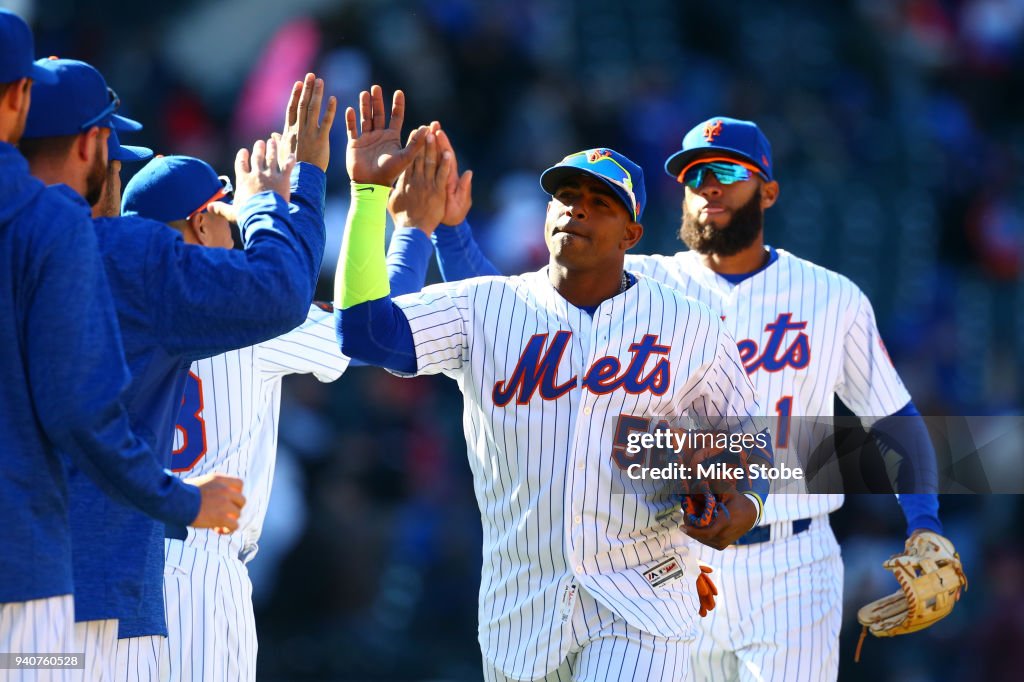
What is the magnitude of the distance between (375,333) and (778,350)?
1722mm

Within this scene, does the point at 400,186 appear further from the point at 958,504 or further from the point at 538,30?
the point at 538,30

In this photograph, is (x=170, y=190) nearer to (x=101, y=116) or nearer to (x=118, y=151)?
(x=118, y=151)

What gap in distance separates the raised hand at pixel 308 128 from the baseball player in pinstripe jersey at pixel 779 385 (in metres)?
1.84

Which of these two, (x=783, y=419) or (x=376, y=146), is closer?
(x=376, y=146)

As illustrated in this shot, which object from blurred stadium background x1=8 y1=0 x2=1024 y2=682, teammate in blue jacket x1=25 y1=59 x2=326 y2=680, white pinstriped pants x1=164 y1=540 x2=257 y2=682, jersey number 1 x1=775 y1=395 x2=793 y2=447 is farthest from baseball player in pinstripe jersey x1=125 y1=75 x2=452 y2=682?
blurred stadium background x1=8 y1=0 x2=1024 y2=682

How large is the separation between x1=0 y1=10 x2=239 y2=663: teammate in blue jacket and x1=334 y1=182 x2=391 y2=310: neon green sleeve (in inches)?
38.4

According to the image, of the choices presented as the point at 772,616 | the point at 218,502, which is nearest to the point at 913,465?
the point at 772,616

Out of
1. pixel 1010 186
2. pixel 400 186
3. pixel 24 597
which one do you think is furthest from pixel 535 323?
pixel 1010 186

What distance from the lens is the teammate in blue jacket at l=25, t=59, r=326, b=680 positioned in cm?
299

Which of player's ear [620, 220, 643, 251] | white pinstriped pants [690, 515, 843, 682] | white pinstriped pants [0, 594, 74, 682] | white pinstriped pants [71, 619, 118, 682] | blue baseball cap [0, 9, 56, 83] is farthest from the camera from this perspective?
white pinstriped pants [690, 515, 843, 682]

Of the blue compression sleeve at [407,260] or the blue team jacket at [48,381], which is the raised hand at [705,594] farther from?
the blue team jacket at [48,381]

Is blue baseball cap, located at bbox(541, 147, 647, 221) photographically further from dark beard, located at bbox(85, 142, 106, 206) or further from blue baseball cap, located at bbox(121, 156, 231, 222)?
dark beard, located at bbox(85, 142, 106, 206)

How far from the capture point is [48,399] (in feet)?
8.78
